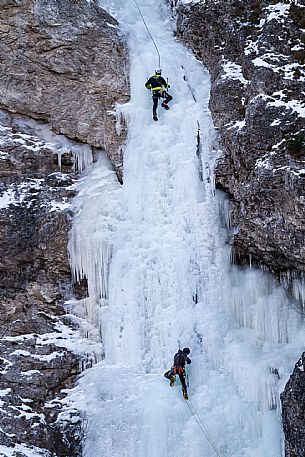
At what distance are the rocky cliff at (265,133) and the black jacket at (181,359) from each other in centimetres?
233

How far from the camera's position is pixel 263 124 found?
13.6m

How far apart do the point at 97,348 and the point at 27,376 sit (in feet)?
5.27

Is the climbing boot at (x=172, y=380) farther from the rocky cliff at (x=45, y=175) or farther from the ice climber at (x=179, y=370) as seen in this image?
the rocky cliff at (x=45, y=175)

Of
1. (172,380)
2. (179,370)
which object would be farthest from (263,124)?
(172,380)

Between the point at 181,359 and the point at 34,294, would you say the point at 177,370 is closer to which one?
the point at 181,359

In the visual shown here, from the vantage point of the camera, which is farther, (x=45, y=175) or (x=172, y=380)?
(x=45, y=175)

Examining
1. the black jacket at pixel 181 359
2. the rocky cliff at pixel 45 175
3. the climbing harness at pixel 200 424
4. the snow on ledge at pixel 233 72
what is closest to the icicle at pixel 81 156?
the rocky cliff at pixel 45 175

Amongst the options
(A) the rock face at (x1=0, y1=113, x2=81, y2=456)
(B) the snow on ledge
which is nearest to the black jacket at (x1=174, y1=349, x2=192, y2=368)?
(A) the rock face at (x1=0, y1=113, x2=81, y2=456)

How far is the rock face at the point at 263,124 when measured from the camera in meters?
12.7

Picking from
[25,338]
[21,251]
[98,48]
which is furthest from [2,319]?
[98,48]

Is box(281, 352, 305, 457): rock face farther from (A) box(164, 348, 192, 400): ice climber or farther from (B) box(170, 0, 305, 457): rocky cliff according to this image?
(A) box(164, 348, 192, 400): ice climber

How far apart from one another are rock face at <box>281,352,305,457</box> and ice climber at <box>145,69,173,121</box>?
7.81 m

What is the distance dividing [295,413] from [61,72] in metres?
10.3

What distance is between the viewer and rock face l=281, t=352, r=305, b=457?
34.1 ft
